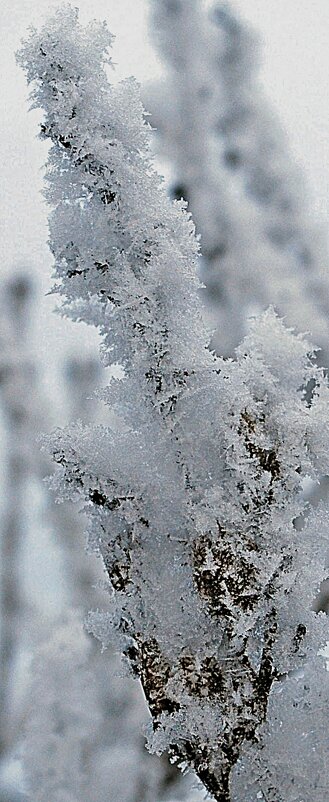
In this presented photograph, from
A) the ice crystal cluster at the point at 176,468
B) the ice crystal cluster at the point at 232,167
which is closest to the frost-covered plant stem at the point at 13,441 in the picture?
the ice crystal cluster at the point at 232,167

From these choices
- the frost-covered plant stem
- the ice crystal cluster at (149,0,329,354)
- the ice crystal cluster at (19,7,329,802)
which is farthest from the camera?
the frost-covered plant stem

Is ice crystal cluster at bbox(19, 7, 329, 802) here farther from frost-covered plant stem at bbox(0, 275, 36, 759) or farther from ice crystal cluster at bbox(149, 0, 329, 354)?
frost-covered plant stem at bbox(0, 275, 36, 759)

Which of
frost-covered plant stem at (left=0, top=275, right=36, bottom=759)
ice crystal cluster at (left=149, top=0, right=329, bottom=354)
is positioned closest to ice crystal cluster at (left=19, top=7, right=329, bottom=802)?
ice crystal cluster at (left=149, top=0, right=329, bottom=354)

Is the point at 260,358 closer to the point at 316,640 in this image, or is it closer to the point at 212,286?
the point at 316,640

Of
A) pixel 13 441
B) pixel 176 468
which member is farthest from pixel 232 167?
pixel 13 441

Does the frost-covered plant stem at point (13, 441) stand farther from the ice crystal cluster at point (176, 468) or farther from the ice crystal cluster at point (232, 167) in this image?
the ice crystal cluster at point (176, 468)

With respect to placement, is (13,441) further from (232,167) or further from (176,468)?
(176,468)

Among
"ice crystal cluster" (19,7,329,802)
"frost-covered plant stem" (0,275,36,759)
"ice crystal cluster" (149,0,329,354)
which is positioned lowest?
"ice crystal cluster" (19,7,329,802)
